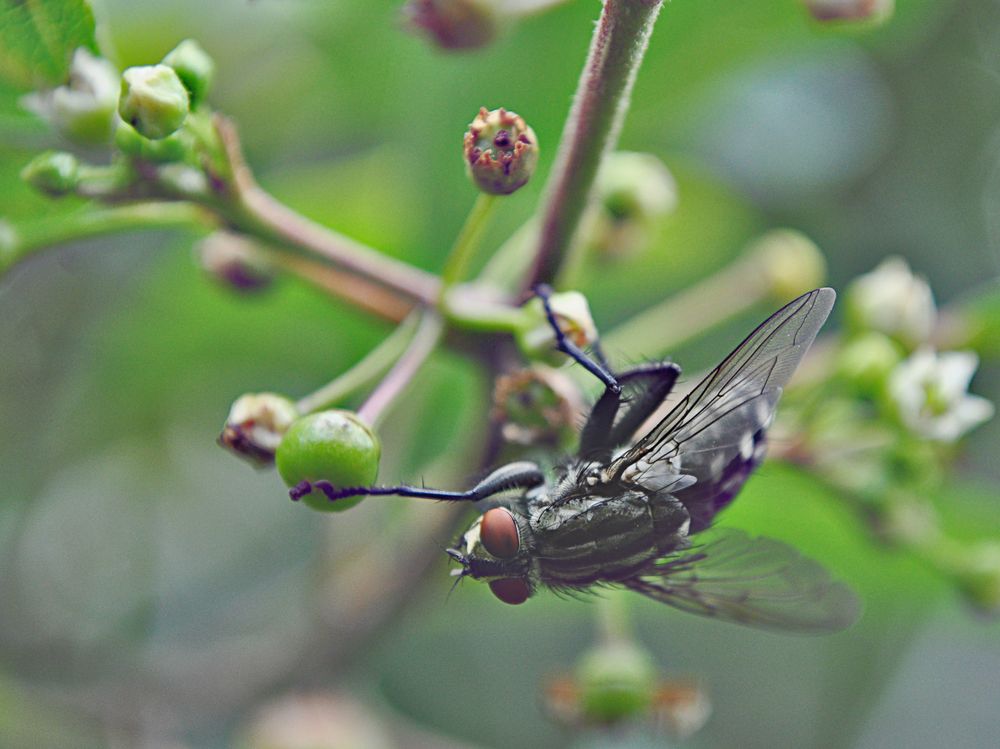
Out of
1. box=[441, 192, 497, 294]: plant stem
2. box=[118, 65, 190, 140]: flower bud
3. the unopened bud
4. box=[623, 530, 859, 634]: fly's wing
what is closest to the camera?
box=[118, 65, 190, 140]: flower bud

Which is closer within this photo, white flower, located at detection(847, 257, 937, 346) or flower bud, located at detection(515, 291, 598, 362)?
flower bud, located at detection(515, 291, 598, 362)

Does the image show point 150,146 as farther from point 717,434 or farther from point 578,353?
point 717,434

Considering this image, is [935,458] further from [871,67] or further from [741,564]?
[871,67]

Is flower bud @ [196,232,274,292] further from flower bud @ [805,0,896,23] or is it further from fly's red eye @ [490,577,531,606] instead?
flower bud @ [805,0,896,23]

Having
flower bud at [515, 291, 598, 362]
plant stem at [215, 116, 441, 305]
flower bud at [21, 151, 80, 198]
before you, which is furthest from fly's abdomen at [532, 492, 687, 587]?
flower bud at [21, 151, 80, 198]

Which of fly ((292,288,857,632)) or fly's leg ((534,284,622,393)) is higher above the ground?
fly's leg ((534,284,622,393))

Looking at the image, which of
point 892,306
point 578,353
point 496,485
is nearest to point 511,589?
point 496,485
